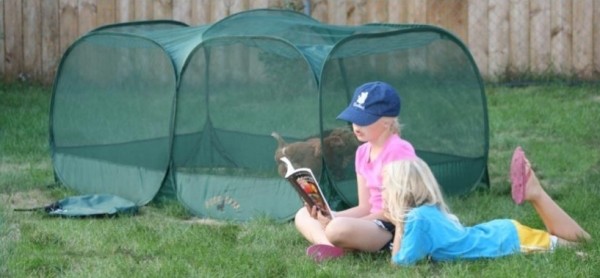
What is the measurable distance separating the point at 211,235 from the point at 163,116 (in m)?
1.39

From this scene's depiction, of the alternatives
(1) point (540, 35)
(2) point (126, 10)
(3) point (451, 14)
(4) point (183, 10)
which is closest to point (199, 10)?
(4) point (183, 10)

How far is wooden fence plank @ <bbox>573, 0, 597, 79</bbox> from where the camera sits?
11.8 meters

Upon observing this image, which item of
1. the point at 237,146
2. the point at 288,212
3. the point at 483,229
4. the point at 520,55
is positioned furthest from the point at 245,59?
the point at 520,55

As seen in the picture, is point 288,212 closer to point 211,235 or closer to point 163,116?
point 211,235

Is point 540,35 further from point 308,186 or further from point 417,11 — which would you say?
point 308,186

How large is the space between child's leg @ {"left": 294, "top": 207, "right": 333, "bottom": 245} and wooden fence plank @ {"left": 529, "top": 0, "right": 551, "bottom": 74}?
237 inches

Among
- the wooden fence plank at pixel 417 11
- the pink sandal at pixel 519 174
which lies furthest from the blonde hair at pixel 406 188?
the wooden fence plank at pixel 417 11

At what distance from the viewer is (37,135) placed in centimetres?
1027

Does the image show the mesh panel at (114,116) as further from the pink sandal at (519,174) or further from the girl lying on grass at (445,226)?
the pink sandal at (519,174)

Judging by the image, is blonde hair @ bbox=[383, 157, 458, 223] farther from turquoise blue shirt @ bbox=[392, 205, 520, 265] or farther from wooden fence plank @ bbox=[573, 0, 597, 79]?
wooden fence plank @ bbox=[573, 0, 597, 79]

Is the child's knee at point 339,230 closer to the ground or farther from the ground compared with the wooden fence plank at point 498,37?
closer to the ground

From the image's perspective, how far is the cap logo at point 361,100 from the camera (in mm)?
6059

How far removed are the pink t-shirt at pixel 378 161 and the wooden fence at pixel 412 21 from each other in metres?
5.94

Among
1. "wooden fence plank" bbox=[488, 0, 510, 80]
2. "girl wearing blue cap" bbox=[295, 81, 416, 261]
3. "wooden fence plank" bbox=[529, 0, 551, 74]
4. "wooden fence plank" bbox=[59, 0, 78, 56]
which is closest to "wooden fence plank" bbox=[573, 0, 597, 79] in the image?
"wooden fence plank" bbox=[529, 0, 551, 74]
